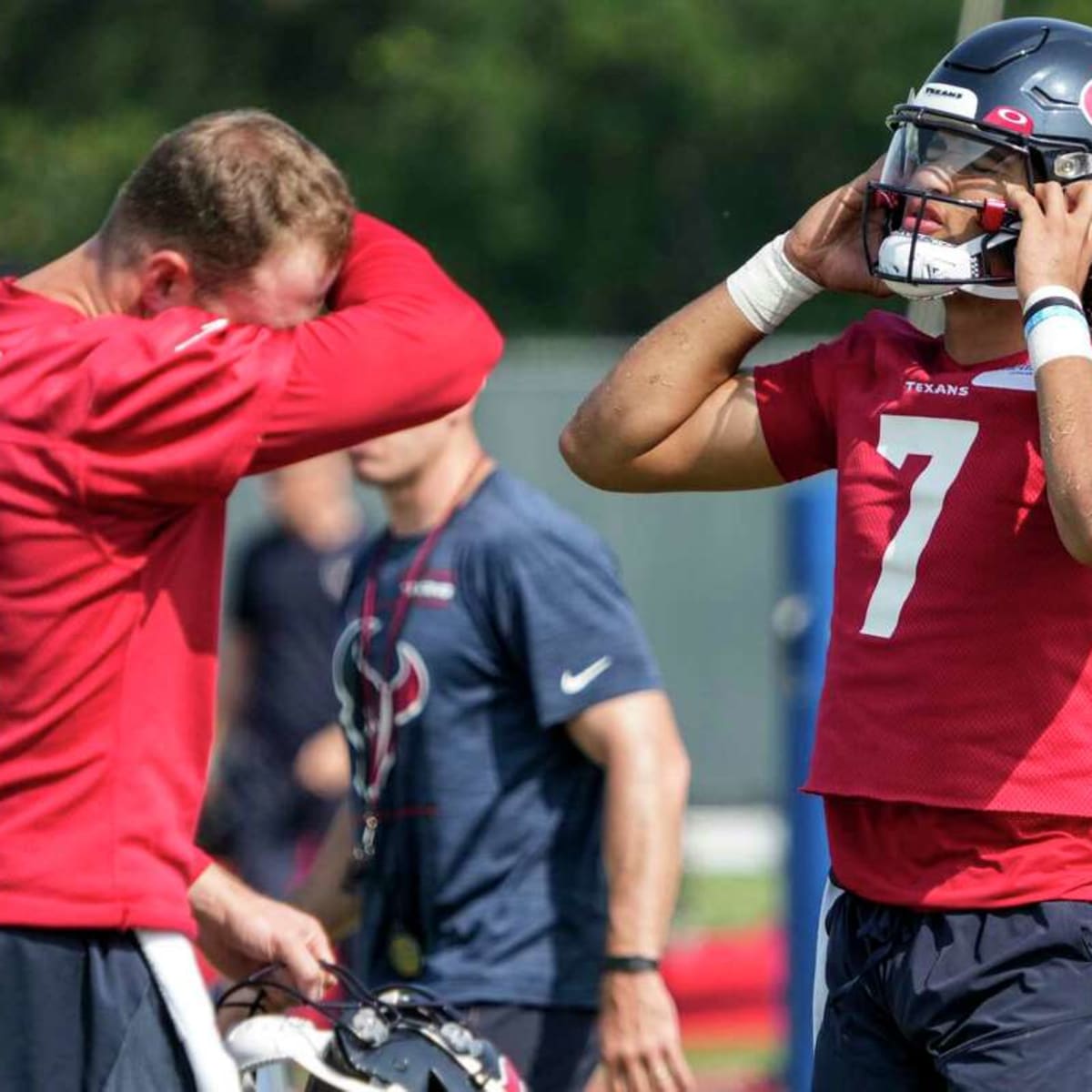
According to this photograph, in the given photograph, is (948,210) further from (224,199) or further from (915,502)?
(224,199)

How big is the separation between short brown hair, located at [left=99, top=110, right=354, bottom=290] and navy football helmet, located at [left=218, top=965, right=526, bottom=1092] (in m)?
1.09

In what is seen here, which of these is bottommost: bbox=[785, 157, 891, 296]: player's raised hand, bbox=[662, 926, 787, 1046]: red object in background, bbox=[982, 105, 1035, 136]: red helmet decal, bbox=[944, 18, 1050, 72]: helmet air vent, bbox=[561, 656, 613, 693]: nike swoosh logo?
bbox=[662, 926, 787, 1046]: red object in background

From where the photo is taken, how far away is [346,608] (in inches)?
190

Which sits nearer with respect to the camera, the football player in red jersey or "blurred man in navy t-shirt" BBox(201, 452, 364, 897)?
the football player in red jersey

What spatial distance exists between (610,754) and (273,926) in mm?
919

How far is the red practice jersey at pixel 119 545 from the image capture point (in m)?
3.36

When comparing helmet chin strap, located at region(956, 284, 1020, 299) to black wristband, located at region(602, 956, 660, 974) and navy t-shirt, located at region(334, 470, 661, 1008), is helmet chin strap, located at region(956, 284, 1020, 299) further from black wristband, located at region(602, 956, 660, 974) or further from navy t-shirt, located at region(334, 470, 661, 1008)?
black wristband, located at region(602, 956, 660, 974)

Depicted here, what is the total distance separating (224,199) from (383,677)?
1.34 m

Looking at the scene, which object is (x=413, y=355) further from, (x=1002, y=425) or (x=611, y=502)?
(x=611, y=502)

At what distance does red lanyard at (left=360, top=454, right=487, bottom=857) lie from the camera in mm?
4586

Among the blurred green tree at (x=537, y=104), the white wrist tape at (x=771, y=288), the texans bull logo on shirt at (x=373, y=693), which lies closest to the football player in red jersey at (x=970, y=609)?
the white wrist tape at (x=771, y=288)

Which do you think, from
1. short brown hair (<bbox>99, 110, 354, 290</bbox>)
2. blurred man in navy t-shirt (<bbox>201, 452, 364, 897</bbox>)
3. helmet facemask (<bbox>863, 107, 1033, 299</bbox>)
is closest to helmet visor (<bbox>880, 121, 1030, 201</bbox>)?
helmet facemask (<bbox>863, 107, 1033, 299</bbox>)

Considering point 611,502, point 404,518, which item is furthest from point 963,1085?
point 611,502

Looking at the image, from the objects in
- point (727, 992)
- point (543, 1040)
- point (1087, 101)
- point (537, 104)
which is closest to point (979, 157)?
point (1087, 101)
